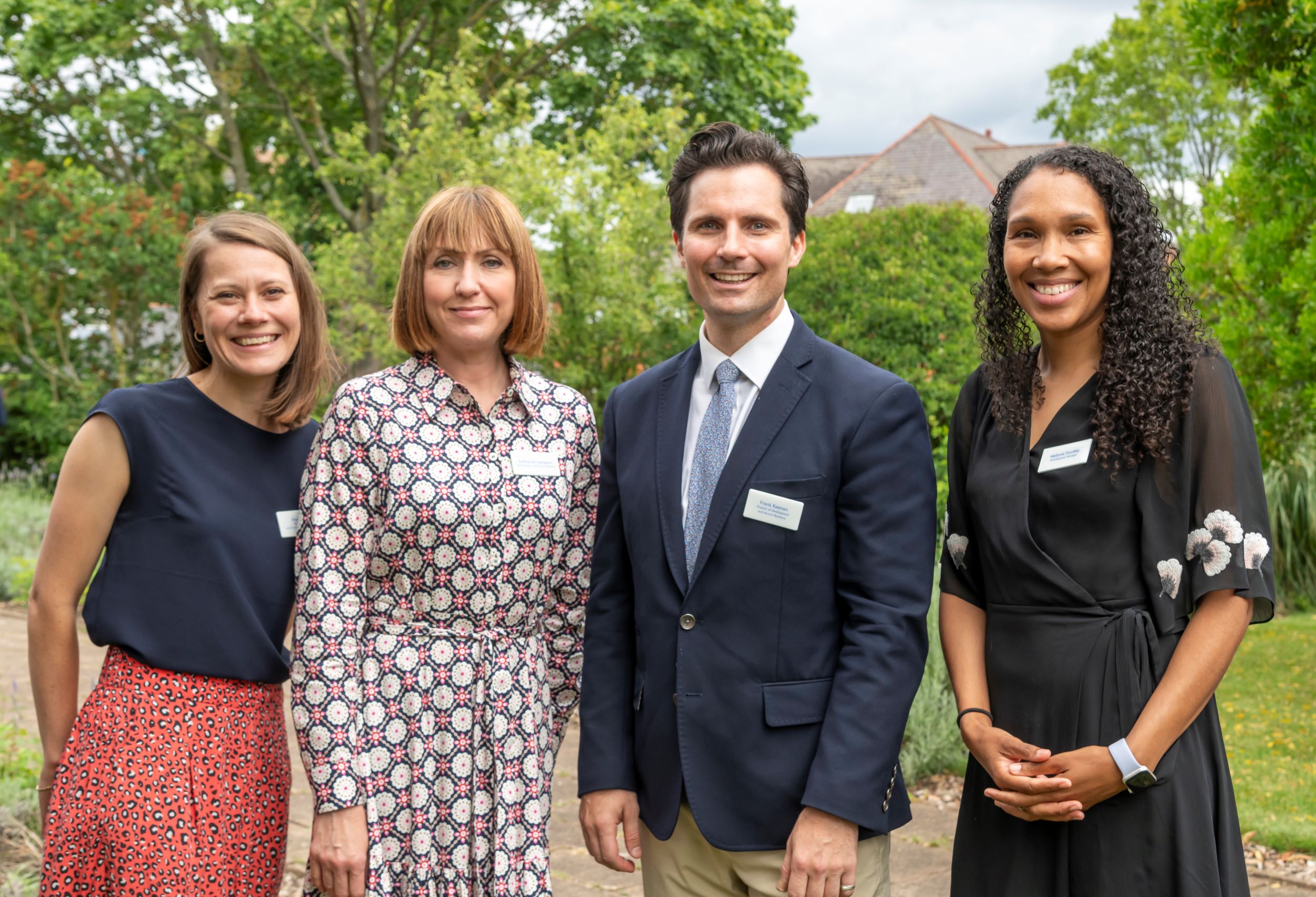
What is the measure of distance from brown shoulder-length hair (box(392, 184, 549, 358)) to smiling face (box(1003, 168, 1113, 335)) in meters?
1.10

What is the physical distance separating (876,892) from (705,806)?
1.33ft

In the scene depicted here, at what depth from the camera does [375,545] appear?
8.05 ft

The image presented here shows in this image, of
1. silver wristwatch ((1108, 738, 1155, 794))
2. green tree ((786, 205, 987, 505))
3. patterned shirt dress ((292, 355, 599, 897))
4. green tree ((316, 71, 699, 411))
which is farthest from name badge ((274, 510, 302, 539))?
green tree ((786, 205, 987, 505))

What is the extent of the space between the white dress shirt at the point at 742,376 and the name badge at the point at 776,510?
143 millimetres

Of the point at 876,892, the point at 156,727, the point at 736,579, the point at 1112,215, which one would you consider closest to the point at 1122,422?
the point at 1112,215

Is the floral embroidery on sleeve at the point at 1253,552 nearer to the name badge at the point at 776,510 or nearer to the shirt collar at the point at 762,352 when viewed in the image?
the name badge at the point at 776,510

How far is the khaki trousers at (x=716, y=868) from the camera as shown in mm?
2338

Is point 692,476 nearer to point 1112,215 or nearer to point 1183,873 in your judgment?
point 1112,215

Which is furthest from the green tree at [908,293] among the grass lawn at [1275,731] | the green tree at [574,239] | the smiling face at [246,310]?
the smiling face at [246,310]

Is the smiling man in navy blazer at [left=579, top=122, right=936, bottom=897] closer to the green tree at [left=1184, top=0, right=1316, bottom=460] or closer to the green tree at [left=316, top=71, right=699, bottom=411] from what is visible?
the green tree at [left=1184, top=0, right=1316, bottom=460]

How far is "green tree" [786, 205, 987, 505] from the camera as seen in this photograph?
7.38m

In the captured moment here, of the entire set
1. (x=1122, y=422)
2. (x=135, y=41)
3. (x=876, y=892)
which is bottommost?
(x=876, y=892)

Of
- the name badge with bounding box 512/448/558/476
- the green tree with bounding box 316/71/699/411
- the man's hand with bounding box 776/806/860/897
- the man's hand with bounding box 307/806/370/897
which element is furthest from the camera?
the green tree with bounding box 316/71/699/411

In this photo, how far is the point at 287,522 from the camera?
2.67 m
